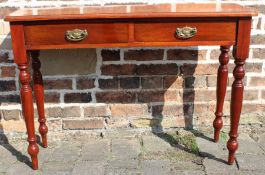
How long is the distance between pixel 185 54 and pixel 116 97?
60 centimetres

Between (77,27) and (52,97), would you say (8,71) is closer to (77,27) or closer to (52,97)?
(52,97)

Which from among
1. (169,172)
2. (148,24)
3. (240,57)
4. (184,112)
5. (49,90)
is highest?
(148,24)

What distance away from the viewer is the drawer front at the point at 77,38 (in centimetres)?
189

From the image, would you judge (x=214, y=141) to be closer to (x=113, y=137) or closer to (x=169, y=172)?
(x=169, y=172)

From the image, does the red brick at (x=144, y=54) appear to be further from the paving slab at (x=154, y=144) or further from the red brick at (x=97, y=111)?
the paving slab at (x=154, y=144)

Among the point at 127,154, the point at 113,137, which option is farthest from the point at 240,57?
the point at 113,137

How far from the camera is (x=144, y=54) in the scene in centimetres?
255

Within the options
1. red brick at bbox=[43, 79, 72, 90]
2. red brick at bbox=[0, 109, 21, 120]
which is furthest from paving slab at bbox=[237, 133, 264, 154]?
red brick at bbox=[0, 109, 21, 120]

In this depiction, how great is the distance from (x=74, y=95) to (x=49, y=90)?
19 cm

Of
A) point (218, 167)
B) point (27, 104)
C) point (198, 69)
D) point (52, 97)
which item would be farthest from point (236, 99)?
point (52, 97)

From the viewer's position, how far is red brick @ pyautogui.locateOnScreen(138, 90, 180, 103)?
2.65m

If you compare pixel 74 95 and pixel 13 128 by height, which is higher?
pixel 74 95

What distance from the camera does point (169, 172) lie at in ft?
7.26

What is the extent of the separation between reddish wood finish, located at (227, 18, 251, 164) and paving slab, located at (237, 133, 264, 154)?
0.76 feet
